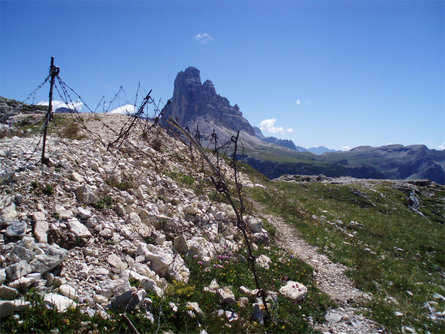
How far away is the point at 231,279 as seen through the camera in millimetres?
7449

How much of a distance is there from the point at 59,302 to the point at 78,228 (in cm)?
228

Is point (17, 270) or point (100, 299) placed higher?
point (17, 270)

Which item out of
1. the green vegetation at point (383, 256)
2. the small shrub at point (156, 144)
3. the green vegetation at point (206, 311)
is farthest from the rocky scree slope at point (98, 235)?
the small shrub at point (156, 144)

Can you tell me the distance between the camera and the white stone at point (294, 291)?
7.74 m

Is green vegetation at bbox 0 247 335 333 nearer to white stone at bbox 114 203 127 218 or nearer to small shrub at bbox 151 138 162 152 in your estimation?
white stone at bbox 114 203 127 218

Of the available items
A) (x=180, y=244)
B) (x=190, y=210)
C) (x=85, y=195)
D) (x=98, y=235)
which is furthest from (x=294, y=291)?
(x=85, y=195)

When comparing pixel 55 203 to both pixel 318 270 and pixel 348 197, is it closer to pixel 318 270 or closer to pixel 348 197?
pixel 318 270

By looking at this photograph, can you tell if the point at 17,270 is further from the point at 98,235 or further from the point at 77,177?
the point at 77,177

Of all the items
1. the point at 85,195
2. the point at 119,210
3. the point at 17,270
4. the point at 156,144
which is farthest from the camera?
the point at 156,144

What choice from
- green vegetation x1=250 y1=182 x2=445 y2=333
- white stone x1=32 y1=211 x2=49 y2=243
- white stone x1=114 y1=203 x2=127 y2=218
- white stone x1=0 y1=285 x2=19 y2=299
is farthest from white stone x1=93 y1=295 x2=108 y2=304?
green vegetation x1=250 y1=182 x2=445 y2=333

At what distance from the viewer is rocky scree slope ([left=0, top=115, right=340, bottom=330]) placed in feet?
16.0

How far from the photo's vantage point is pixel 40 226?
19.0 feet

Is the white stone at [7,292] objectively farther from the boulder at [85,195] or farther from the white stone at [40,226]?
the boulder at [85,195]

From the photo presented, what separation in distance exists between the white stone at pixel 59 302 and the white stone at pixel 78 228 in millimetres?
1911
